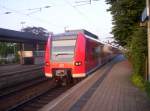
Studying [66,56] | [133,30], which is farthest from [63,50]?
[133,30]

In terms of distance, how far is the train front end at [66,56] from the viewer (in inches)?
593

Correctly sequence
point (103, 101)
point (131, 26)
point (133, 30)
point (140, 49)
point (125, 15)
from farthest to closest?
point (131, 26)
point (125, 15)
point (133, 30)
point (140, 49)
point (103, 101)

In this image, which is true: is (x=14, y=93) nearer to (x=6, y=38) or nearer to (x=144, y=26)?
(x=144, y=26)

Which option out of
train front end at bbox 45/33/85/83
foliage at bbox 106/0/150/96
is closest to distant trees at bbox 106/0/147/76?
foliage at bbox 106/0/150/96

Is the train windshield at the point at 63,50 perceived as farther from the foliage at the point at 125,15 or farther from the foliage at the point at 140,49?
the foliage at the point at 125,15

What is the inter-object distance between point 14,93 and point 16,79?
17.5 ft

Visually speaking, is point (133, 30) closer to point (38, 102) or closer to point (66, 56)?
point (66, 56)

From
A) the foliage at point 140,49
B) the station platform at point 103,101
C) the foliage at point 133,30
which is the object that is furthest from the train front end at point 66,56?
the station platform at point 103,101

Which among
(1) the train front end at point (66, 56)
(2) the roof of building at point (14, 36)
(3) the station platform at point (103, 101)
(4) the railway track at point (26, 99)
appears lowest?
(4) the railway track at point (26, 99)

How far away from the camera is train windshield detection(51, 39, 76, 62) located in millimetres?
15222

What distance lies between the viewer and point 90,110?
8.12 m

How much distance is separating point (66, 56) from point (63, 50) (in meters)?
0.37

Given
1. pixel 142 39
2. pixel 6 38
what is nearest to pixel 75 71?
pixel 142 39

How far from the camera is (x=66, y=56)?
50.0 ft
